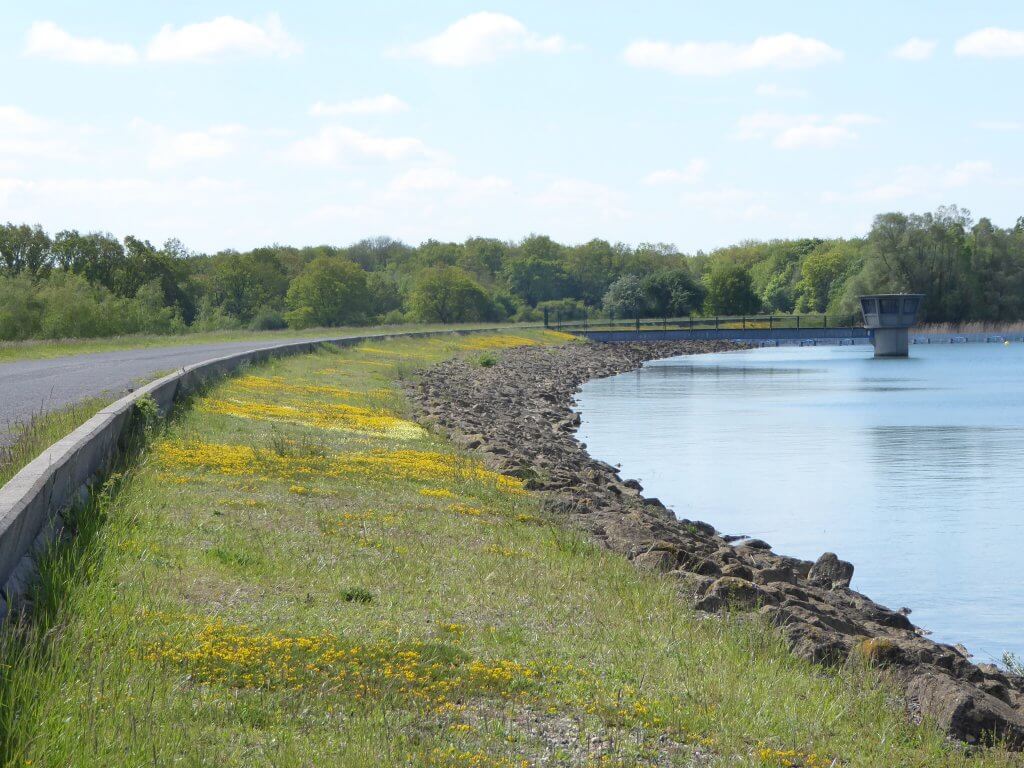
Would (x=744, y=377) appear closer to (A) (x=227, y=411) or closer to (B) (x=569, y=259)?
(A) (x=227, y=411)

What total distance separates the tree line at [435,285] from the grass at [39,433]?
5528 cm

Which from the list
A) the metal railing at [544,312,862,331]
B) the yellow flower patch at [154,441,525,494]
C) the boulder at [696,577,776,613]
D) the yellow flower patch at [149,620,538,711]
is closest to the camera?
the yellow flower patch at [149,620,538,711]

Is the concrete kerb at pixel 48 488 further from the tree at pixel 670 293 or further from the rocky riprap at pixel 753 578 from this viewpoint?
the tree at pixel 670 293

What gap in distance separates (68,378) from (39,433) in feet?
44.1

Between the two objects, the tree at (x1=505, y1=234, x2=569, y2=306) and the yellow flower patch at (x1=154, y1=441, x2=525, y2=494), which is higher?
the tree at (x1=505, y1=234, x2=569, y2=306)

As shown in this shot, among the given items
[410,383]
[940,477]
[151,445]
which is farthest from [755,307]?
[151,445]

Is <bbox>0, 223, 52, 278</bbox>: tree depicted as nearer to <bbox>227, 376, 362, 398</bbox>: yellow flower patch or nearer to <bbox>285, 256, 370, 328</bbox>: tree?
<bbox>285, 256, 370, 328</bbox>: tree

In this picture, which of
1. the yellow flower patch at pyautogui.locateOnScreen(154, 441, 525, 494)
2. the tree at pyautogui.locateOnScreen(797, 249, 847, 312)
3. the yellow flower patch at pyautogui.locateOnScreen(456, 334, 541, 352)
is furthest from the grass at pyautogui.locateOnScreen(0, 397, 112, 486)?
the tree at pyautogui.locateOnScreen(797, 249, 847, 312)

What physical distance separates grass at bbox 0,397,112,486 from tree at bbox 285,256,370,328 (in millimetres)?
102930

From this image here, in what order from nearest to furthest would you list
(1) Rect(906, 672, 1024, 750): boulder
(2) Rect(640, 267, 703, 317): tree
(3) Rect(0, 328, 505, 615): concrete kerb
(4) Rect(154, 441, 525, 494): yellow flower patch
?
(3) Rect(0, 328, 505, 615): concrete kerb
(1) Rect(906, 672, 1024, 750): boulder
(4) Rect(154, 441, 525, 494): yellow flower patch
(2) Rect(640, 267, 703, 317): tree

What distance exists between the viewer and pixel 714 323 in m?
124

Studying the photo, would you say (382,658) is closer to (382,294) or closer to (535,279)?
(382,294)

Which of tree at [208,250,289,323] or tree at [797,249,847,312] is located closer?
tree at [208,250,289,323]

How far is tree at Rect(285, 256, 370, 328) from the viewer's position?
392 ft
